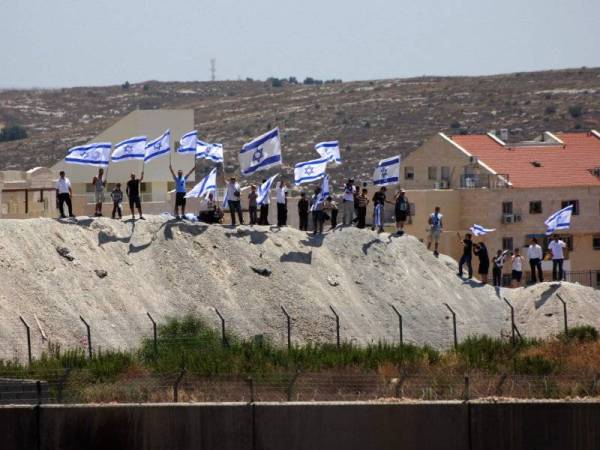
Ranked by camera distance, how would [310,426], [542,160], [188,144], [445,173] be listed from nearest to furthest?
[310,426], [188,144], [542,160], [445,173]

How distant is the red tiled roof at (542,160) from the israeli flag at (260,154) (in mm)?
25673

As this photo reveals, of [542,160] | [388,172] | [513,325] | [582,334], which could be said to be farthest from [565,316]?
[542,160]

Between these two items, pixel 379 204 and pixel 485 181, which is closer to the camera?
pixel 379 204

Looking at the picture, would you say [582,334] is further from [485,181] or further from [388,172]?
[485,181]


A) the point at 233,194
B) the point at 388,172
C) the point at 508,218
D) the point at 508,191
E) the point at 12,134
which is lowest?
the point at 508,218

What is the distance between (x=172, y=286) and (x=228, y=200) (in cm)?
301

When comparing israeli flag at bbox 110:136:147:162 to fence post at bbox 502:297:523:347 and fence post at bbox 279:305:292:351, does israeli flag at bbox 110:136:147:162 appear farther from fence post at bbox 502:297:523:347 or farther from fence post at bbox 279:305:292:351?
fence post at bbox 502:297:523:347

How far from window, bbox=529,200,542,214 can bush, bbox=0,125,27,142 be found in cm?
8309

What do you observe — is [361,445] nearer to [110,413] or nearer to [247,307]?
[110,413]

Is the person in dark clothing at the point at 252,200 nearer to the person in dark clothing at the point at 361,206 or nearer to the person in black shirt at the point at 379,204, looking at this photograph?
the person in dark clothing at the point at 361,206

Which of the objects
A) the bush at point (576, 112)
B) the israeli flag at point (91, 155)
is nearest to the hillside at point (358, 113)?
the bush at point (576, 112)

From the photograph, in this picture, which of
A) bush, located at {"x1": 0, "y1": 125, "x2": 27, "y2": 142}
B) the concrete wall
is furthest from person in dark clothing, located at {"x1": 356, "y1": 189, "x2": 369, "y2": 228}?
bush, located at {"x1": 0, "y1": 125, "x2": 27, "y2": 142}

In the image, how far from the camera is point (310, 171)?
49031 mm

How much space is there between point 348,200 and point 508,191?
22709 millimetres
